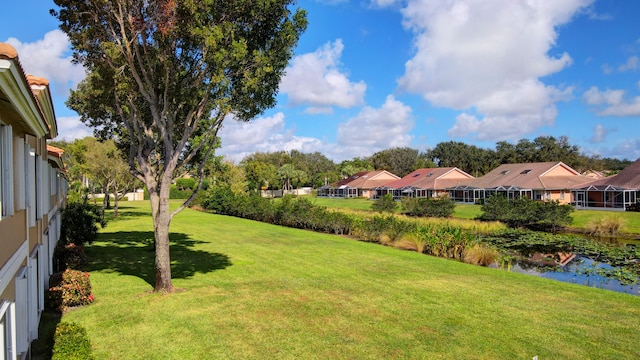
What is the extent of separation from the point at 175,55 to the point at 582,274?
17203 millimetres

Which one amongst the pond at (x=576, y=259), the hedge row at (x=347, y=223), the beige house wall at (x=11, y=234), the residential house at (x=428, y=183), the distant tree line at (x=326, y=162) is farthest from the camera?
the residential house at (x=428, y=183)

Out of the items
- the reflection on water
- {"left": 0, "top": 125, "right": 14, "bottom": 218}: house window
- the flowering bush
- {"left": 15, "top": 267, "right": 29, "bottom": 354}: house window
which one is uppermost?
{"left": 0, "top": 125, "right": 14, "bottom": 218}: house window


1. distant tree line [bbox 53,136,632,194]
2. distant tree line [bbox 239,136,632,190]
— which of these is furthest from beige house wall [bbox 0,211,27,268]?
distant tree line [bbox 239,136,632,190]

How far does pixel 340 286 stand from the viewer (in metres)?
12.8

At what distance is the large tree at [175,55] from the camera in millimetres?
10805

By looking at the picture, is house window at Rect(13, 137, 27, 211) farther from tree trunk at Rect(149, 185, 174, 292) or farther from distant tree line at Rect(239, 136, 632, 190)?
distant tree line at Rect(239, 136, 632, 190)

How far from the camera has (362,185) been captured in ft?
254

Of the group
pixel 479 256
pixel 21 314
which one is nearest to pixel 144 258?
pixel 21 314

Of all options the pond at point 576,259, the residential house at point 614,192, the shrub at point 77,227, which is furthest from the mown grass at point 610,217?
the shrub at point 77,227

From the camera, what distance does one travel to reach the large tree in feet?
35.4

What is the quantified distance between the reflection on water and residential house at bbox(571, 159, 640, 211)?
26.1m

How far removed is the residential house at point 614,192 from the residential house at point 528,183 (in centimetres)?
196

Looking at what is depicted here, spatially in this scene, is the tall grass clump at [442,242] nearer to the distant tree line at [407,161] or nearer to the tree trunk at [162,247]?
the tree trunk at [162,247]

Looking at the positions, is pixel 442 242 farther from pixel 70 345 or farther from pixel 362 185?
pixel 362 185
